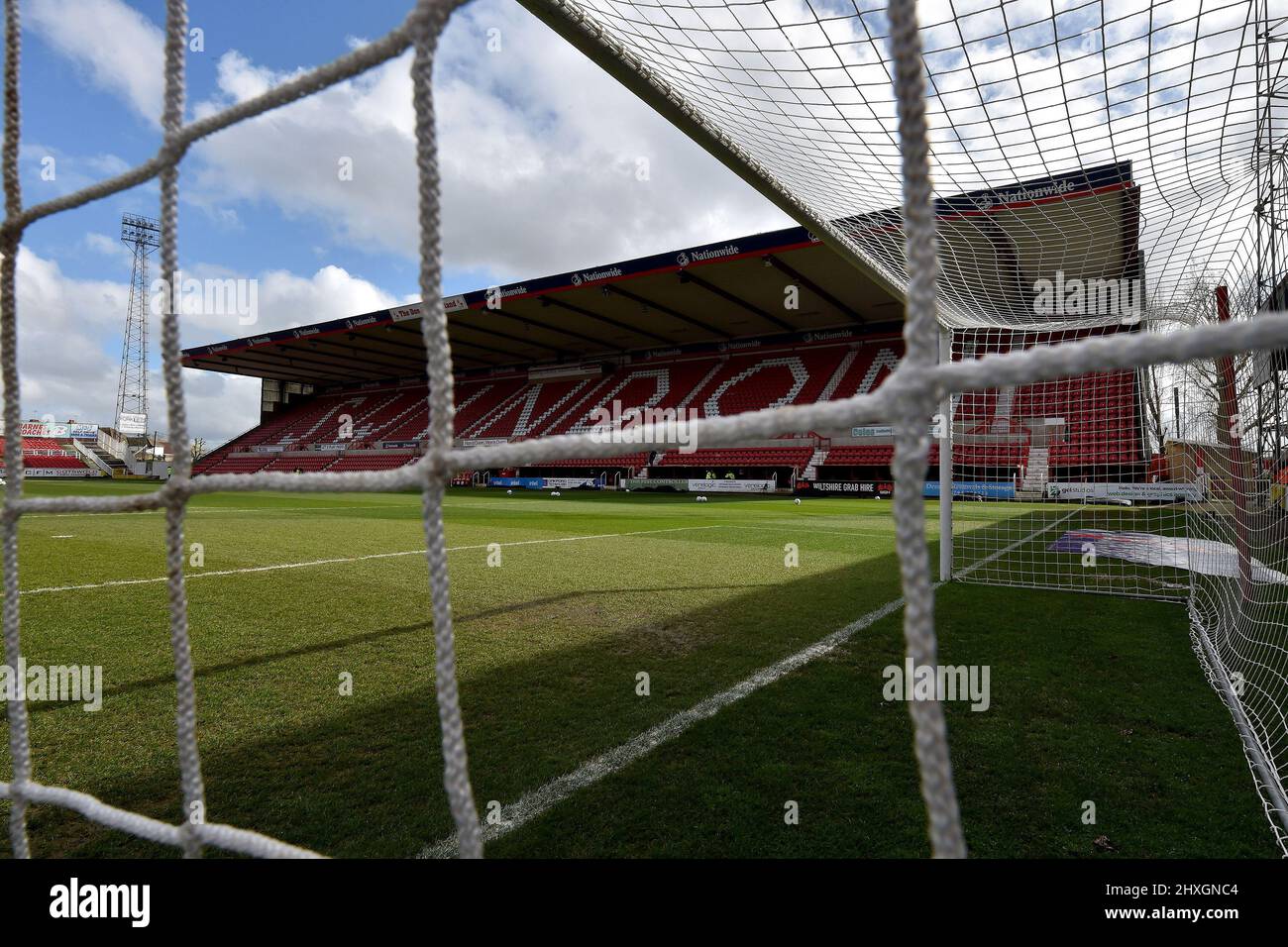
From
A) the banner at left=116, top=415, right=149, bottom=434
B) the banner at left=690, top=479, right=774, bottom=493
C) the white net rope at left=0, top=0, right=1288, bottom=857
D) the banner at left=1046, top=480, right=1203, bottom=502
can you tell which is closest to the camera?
the white net rope at left=0, top=0, right=1288, bottom=857

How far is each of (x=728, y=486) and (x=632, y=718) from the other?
20751mm

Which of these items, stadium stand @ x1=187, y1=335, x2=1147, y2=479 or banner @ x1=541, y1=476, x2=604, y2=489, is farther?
banner @ x1=541, y1=476, x2=604, y2=489

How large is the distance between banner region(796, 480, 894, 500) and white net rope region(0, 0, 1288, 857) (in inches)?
582

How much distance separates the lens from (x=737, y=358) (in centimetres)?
2762

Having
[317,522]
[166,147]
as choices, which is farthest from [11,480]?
[317,522]

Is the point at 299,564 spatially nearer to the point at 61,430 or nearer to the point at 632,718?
the point at 632,718

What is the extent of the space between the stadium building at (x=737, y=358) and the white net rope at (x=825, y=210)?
185mm

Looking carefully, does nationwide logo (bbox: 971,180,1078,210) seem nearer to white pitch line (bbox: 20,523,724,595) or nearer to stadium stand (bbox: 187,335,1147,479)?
white pitch line (bbox: 20,523,724,595)

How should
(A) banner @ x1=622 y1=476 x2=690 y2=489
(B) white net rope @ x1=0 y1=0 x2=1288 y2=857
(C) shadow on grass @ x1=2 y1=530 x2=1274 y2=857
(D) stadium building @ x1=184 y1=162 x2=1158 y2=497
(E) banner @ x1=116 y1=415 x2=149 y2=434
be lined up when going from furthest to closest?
(E) banner @ x1=116 y1=415 x2=149 y2=434 < (A) banner @ x1=622 y1=476 x2=690 y2=489 < (D) stadium building @ x1=184 y1=162 x2=1158 y2=497 < (C) shadow on grass @ x1=2 y1=530 x2=1274 y2=857 < (B) white net rope @ x1=0 y1=0 x2=1288 y2=857

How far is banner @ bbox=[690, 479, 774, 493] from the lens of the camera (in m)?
22.4

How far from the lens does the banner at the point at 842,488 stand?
2003 centimetres

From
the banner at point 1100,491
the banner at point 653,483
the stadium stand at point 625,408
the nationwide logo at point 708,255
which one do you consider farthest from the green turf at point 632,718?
the banner at point 653,483

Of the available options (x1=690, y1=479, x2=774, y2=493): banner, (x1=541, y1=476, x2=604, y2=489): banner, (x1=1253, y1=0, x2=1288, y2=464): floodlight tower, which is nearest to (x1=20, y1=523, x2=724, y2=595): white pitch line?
(x1=1253, y1=0, x2=1288, y2=464): floodlight tower

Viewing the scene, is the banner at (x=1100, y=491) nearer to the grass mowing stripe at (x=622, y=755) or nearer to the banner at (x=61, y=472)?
the grass mowing stripe at (x=622, y=755)
